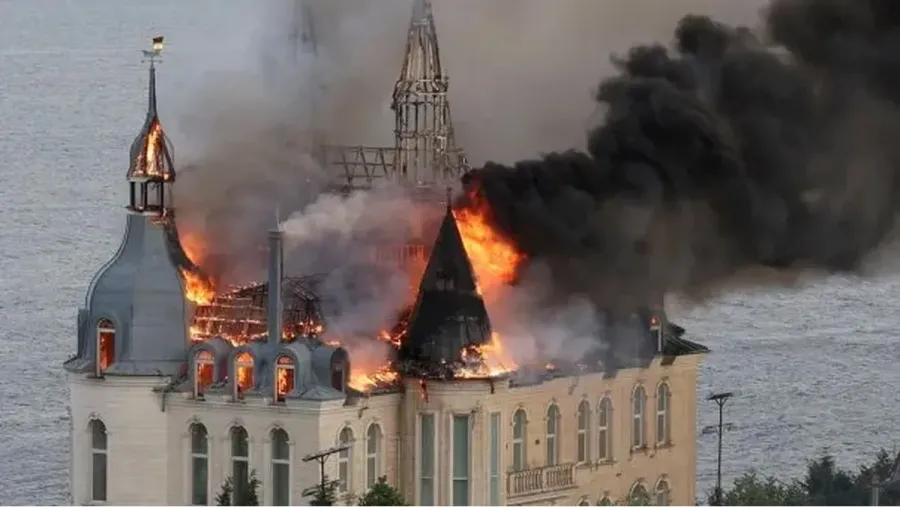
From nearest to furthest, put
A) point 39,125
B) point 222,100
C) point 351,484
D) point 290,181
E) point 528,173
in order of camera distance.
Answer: point 351,484, point 528,173, point 290,181, point 222,100, point 39,125

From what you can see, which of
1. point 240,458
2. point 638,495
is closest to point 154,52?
point 240,458

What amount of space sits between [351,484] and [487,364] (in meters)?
3.06

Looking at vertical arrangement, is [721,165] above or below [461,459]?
above

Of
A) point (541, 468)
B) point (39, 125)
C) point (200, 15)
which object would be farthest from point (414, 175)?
point (39, 125)

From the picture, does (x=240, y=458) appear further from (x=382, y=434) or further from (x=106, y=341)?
(x=106, y=341)

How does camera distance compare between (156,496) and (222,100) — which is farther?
(222,100)

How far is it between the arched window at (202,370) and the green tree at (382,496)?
358 centimetres

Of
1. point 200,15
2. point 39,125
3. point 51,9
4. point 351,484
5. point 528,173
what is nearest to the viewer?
point 351,484

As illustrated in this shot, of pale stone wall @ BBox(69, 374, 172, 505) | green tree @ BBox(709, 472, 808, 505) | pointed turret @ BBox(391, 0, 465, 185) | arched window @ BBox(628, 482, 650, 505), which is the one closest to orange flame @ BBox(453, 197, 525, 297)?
pointed turret @ BBox(391, 0, 465, 185)

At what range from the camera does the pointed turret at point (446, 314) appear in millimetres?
61375

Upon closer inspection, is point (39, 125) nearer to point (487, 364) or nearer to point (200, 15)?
Answer: point (200, 15)

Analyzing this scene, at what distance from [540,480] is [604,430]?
284 cm

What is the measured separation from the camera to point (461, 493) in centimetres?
6106

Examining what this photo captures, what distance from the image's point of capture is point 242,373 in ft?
202
